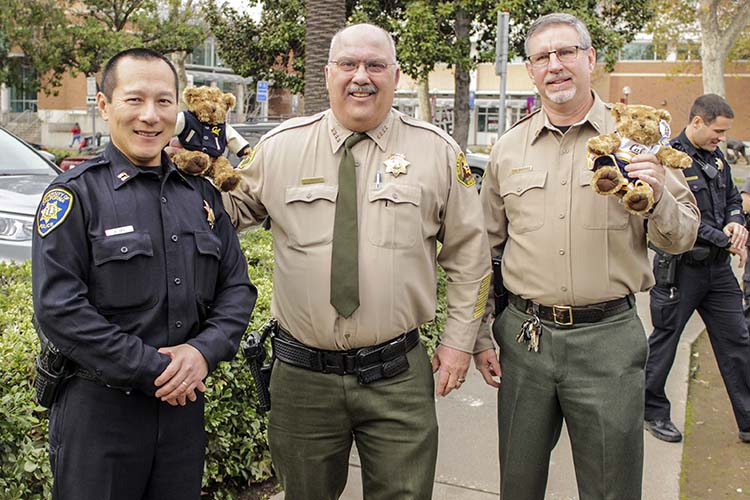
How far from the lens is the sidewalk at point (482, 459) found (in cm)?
418

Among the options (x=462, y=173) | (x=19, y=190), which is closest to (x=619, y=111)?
(x=462, y=173)

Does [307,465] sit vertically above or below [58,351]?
below

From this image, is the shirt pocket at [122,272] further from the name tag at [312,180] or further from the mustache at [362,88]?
the mustache at [362,88]

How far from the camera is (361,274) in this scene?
9.58 feet

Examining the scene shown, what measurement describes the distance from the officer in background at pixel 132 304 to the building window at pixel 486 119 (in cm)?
4893

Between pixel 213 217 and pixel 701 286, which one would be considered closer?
pixel 213 217

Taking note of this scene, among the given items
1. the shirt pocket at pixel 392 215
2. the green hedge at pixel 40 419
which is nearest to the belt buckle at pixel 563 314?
the shirt pocket at pixel 392 215

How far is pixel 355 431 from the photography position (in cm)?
307

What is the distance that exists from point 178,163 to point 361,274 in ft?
2.47

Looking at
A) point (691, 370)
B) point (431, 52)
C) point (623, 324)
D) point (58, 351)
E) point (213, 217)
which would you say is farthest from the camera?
point (431, 52)

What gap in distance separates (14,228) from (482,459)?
4.01 metres

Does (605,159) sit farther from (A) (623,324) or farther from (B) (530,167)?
(A) (623,324)

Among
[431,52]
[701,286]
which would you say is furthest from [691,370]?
[431,52]

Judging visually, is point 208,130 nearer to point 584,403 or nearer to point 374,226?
point 374,226
